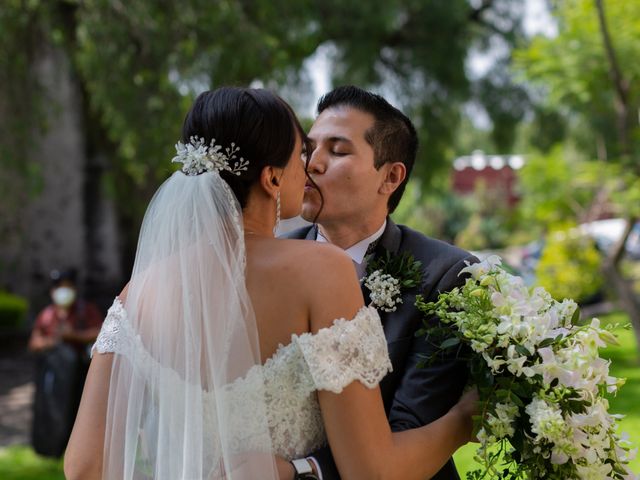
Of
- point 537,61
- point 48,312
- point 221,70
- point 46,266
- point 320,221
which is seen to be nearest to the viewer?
Answer: point 320,221

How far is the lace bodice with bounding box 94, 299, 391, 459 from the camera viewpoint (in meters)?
1.87

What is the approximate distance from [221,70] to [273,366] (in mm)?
6243

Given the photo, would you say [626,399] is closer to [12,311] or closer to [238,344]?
[238,344]

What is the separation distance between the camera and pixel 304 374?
1917mm

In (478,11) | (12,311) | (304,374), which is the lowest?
(12,311)

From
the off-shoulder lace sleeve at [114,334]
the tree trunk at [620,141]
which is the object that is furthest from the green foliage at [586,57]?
the off-shoulder lace sleeve at [114,334]

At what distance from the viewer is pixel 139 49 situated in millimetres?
8117

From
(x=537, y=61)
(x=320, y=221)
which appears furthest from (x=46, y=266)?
(x=320, y=221)

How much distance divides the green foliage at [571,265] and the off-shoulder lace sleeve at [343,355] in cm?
993

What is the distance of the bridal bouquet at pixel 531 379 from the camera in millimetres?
2043

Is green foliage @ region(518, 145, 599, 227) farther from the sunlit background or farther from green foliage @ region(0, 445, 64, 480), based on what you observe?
green foliage @ region(0, 445, 64, 480)

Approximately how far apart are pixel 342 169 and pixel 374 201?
0.50 ft

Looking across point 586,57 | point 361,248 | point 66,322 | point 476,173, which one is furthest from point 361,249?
point 476,173

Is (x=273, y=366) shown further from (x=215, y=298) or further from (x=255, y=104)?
(x=255, y=104)
